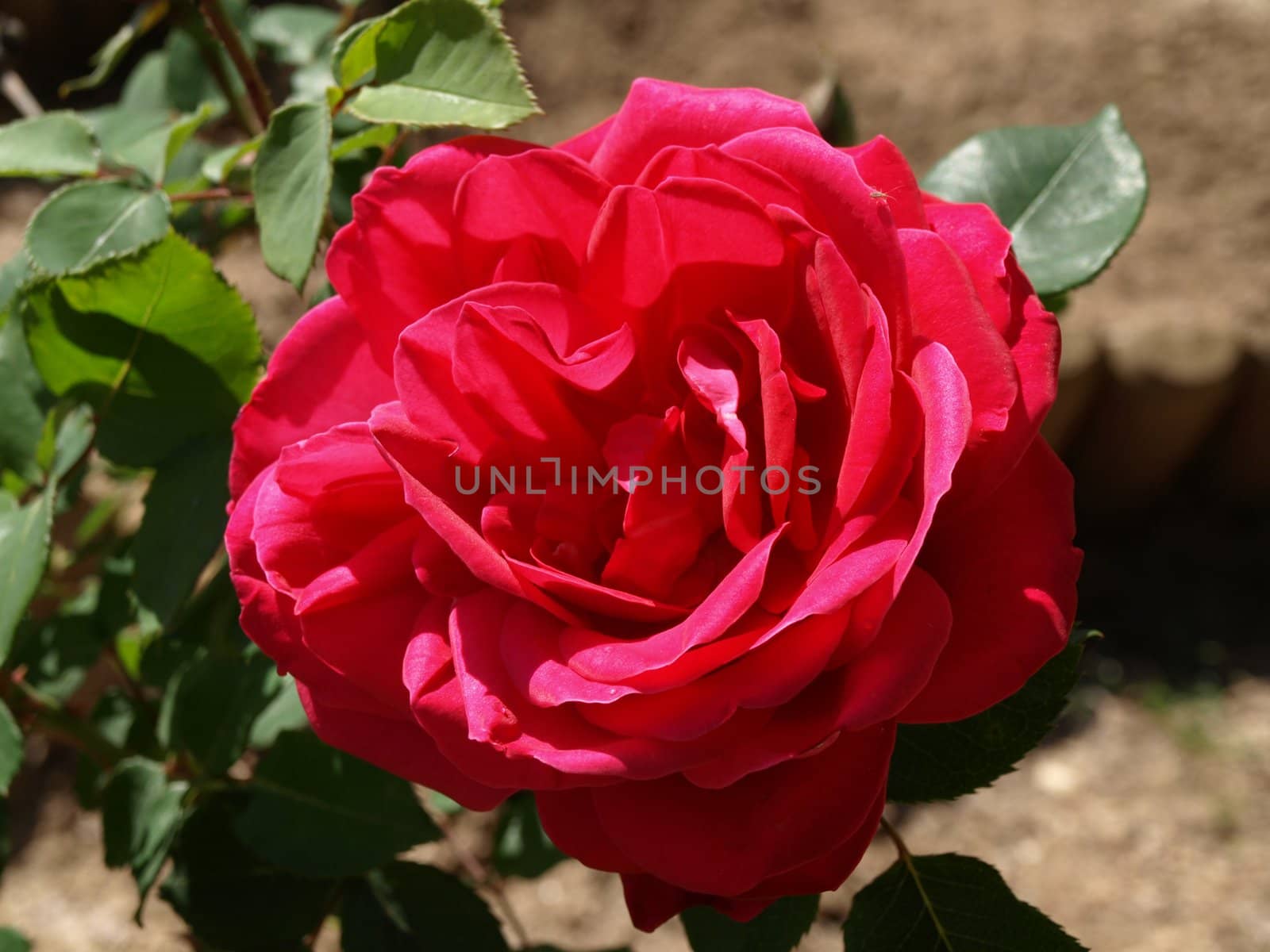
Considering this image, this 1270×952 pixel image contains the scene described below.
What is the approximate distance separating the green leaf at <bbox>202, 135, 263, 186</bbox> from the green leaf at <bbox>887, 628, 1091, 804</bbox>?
0.52 metres

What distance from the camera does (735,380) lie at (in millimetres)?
460

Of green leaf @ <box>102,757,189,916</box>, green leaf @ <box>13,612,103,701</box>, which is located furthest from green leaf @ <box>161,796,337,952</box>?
green leaf @ <box>13,612,103,701</box>

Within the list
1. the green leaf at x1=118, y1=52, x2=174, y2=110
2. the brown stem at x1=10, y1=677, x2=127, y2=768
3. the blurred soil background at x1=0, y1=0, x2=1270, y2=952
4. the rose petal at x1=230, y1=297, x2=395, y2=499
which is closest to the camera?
the rose petal at x1=230, y1=297, x2=395, y2=499

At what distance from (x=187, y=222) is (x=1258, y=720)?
5.56ft

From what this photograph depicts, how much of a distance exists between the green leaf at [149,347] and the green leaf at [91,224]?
47 millimetres

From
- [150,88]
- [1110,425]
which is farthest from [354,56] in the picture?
[1110,425]

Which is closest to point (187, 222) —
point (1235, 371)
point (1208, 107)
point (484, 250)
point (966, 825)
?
point (484, 250)

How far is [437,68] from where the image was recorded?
1.95ft

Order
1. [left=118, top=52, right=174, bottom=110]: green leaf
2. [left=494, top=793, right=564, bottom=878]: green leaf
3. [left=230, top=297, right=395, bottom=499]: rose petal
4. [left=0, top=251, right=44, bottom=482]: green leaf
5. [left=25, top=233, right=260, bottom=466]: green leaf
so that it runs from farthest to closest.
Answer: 1. [left=118, top=52, right=174, bottom=110]: green leaf
2. [left=494, top=793, right=564, bottom=878]: green leaf
3. [left=0, top=251, right=44, bottom=482]: green leaf
4. [left=25, top=233, right=260, bottom=466]: green leaf
5. [left=230, top=297, right=395, bottom=499]: rose petal

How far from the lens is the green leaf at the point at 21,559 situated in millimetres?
611

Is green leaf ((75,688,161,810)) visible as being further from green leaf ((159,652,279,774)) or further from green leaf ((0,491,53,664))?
green leaf ((0,491,53,664))

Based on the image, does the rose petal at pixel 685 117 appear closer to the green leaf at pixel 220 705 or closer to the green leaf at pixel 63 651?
the green leaf at pixel 220 705

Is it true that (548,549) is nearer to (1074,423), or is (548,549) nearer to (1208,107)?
(1074,423)

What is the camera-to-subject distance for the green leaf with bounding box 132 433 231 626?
65cm
